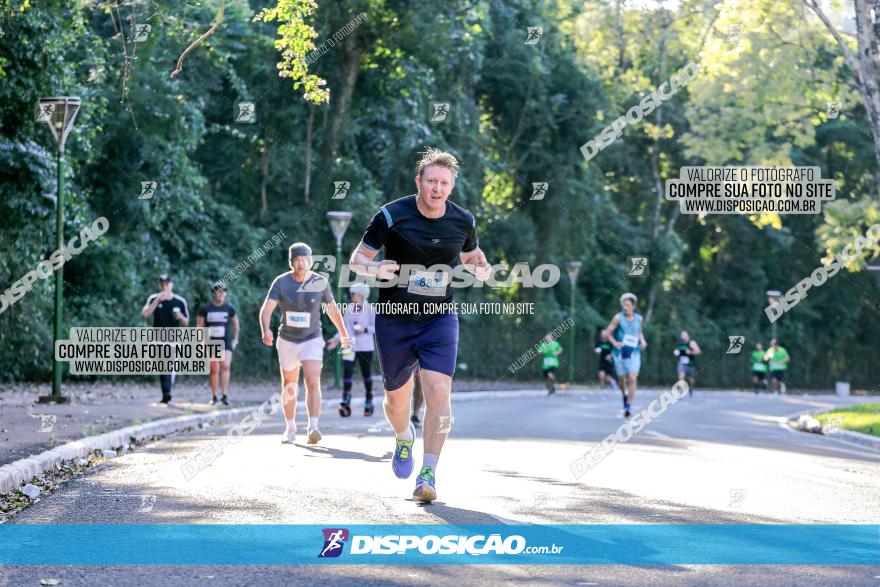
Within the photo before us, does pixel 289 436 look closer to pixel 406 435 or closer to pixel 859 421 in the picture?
pixel 406 435

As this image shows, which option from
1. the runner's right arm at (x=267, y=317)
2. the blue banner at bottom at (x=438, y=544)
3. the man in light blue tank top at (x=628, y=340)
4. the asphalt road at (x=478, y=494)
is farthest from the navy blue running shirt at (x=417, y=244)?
the man in light blue tank top at (x=628, y=340)

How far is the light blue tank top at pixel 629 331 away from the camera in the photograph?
19.9 m

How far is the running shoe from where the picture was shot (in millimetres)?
8570

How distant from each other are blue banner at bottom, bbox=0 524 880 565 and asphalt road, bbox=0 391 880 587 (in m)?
0.20

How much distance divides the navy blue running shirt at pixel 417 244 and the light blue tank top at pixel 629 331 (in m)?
11.4

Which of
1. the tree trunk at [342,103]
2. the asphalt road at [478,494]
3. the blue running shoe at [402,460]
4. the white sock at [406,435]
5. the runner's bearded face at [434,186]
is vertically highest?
the tree trunk at [342,103]

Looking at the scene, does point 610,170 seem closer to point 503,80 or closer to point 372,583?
point 503,80

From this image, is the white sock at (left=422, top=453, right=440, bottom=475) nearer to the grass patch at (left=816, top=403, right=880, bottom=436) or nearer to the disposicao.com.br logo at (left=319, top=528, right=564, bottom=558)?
the disposicao.com.br logo at (left=319, top=528, right=564, bottom=558)

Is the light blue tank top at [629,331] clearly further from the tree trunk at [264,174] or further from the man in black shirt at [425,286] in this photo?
the tree trunk at [264,174]

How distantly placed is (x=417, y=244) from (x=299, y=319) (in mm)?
5031

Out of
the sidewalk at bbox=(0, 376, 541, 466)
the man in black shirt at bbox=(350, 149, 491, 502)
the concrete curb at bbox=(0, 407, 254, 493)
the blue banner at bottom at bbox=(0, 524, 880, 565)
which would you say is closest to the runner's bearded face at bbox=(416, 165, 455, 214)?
the man in black shirt at bbox=(350, 149, 491, 502)

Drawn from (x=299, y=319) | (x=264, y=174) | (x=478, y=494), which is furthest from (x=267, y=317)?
(x=264, y=174)

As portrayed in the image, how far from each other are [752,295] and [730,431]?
34749 millimetres

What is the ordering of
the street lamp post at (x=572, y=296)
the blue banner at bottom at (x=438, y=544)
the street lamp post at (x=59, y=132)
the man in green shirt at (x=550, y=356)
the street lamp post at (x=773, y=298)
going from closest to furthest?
the blue banner at bottom at (x=438, y=544), the street lamp post at (x=59, y=132), the man in green shirt at (x=550, y=356), the street lamp post at (x=572, y=296), the street lamp post at (x=773, y=298)
